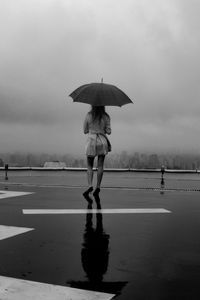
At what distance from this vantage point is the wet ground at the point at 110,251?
3.67 metres

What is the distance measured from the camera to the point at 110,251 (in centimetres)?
484

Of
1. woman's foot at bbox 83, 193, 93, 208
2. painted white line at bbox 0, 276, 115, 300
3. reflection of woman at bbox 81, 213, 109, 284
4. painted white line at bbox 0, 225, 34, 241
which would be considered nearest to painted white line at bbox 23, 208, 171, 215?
woman's foot at bbox 83, 193, 93, 208

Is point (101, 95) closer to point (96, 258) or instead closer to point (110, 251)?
point (110, 251)

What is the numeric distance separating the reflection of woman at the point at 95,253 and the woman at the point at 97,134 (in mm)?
3960

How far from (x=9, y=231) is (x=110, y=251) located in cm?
161

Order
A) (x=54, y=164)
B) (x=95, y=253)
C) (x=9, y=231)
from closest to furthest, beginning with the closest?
(x=95, y=253) → (x=9, y=231) → (x=54, y=164)

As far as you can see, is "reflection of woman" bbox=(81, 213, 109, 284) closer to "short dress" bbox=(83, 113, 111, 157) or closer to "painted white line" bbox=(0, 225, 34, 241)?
"painted white line" bbox=(0, 225, 34, 241)

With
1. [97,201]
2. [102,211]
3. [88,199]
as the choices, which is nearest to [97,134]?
[88,199]

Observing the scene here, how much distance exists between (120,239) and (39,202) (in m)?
4.05

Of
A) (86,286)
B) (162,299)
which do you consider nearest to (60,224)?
(86,286)

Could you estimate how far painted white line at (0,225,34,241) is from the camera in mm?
5598

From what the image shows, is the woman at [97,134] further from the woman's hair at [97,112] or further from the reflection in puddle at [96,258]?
the reflection in puddle at [96,258]

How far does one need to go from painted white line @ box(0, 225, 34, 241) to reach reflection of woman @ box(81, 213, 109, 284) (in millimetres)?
801

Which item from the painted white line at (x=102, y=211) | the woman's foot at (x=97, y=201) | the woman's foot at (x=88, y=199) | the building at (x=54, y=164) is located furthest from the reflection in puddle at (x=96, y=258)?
the building at (x=54, y=164)
